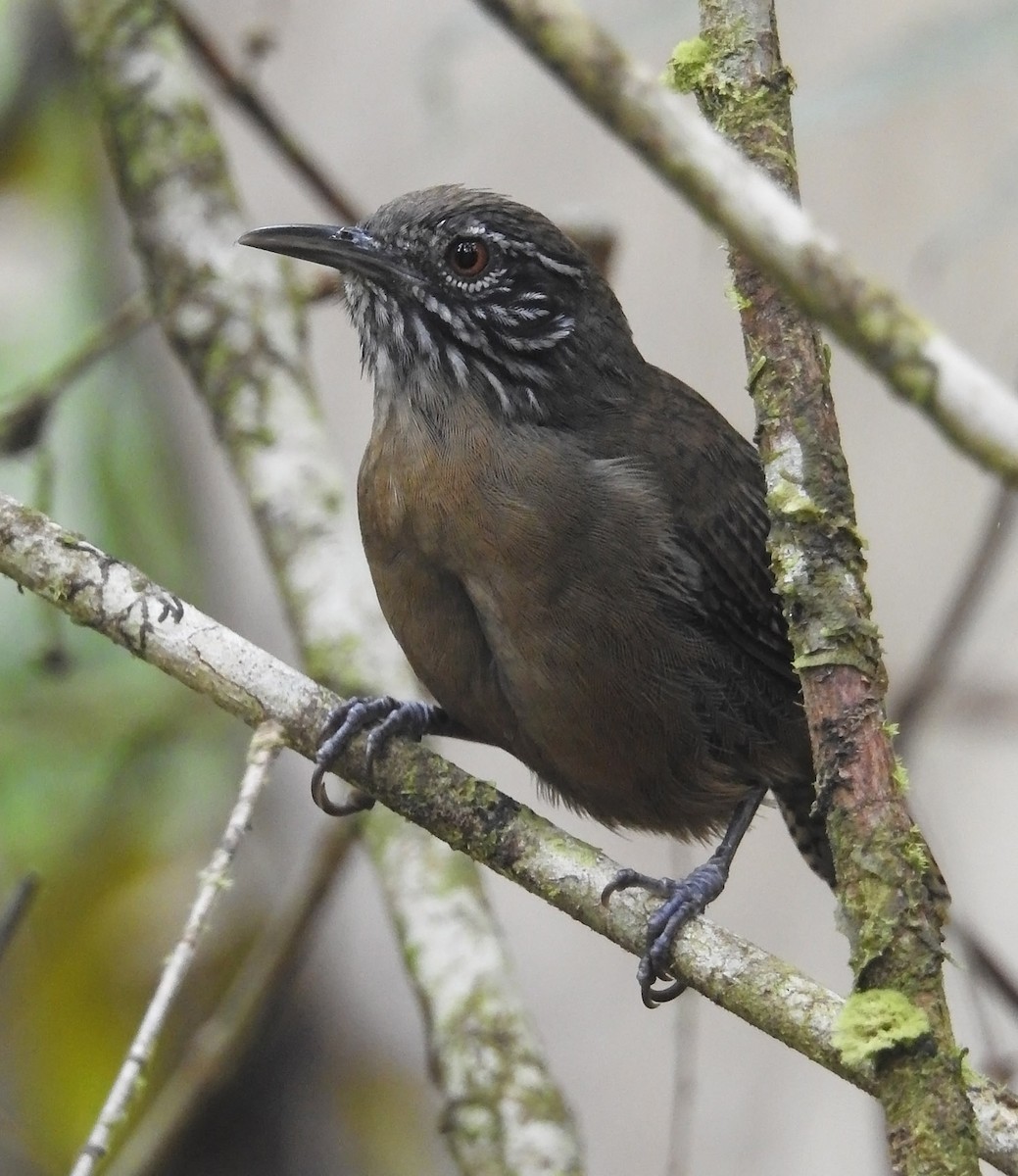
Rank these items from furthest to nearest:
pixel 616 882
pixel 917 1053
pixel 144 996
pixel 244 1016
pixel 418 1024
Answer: pixel 418 1024 < pixel 144 996 < pixel 244 1016 < pixel 616 882 < pixel 917 1053

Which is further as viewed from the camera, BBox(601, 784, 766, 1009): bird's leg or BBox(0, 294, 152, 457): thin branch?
BBox(0, 294, 152, 457): thin branch

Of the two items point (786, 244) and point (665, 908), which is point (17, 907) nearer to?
point (665, 908)

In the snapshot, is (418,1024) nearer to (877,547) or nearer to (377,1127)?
(377,1127)

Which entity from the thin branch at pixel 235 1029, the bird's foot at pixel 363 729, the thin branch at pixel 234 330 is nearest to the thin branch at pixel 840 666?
the bird's foot at pixel 363 729

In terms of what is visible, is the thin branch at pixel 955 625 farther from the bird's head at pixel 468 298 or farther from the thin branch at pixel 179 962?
the thin branch at pixel 179 962

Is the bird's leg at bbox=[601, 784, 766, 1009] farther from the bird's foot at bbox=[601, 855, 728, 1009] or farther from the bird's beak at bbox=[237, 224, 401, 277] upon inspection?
the bird's beak at bbox=[237, 224, 401, 277]

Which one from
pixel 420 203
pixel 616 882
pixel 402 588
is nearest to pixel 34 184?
pixel 420 203

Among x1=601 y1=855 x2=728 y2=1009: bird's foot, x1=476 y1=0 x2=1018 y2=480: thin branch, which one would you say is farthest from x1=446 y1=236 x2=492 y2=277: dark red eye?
x1=476 y1=0 x2=1018 y2=480: thin branch
